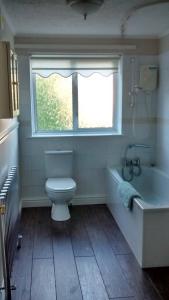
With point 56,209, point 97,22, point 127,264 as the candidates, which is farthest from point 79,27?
point 127,264

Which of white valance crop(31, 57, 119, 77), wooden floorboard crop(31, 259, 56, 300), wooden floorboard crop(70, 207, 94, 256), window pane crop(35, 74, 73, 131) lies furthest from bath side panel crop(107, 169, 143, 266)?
white valance crop(31, 57, 119, 77)

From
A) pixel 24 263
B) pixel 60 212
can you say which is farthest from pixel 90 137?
pixel 24 263

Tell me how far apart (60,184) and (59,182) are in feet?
0.27

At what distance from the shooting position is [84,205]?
405cm

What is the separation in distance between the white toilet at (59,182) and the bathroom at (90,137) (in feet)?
0.04

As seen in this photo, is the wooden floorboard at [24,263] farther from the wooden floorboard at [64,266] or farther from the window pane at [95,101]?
Result: the window pane at [95,101]

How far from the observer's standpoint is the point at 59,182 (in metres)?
3.57

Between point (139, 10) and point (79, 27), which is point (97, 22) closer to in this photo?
point (79, 27)

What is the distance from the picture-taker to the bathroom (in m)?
2.62

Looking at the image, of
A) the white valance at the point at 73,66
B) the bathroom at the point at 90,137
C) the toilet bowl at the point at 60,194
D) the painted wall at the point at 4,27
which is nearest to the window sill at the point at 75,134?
the bathroom at the point at 90,137

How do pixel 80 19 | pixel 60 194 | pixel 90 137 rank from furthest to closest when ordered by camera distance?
pixel 90 137, pixel 60 194, pixel 80 19

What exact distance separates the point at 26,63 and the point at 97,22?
3.47ft

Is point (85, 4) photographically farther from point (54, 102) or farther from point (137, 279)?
point (137, 279)

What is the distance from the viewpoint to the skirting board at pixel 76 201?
399cm
